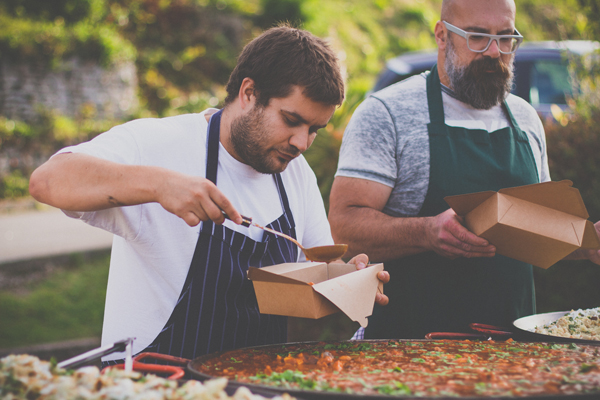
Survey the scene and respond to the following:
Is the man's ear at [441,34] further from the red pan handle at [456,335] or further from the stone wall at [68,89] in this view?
the stone wall at [68,89]

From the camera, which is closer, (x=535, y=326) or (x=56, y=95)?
(x=535, y=326)

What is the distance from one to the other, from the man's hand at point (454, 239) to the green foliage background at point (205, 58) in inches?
97.6

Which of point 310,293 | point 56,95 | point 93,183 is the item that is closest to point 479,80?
point 310,293

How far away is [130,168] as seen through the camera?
63.8 inches

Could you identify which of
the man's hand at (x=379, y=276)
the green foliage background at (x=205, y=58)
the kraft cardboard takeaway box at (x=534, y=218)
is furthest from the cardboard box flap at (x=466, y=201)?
the green foliage background at (x=205, y=58)

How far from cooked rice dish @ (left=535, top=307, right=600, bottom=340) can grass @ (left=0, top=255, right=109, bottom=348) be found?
5.45 m

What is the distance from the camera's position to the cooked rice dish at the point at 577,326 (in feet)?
6.64

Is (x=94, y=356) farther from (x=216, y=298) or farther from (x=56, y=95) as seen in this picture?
(x=56, y=95)

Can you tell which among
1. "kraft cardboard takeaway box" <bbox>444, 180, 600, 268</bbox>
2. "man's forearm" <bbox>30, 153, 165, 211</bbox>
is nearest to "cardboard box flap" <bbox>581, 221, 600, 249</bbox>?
"kraft cardboard takeaway box" <bbox>444, 180, 600, 268</bbox>

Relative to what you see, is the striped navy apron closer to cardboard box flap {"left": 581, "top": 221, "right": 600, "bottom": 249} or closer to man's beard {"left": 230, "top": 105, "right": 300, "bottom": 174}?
man's beard {"left": 230, "top": 105, "right": 300, "bottom": 174}

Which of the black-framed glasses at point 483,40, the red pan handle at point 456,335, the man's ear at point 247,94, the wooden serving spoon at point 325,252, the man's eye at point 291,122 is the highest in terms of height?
the black-framed glasses at point 483,40

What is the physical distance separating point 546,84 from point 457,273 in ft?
16.9

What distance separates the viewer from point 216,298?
73.6 inches

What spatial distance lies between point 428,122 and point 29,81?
1458 centimetres
